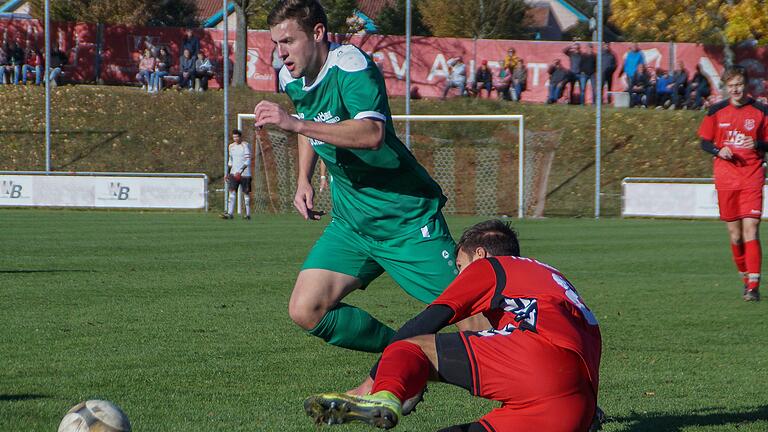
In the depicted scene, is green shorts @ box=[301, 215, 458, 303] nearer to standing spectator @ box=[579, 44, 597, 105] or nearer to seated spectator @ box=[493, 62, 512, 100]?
standing spectator @ box=[579, 44, 597, 105]

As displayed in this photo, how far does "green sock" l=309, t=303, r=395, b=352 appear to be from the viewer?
218 inches

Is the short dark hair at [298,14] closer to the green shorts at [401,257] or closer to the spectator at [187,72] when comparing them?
the green shorts at [401,257]

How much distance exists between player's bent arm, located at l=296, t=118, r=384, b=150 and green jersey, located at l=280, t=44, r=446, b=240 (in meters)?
0.40

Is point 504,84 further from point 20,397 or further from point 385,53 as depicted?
point 20,397

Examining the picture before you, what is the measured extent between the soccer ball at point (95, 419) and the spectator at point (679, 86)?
3249cm

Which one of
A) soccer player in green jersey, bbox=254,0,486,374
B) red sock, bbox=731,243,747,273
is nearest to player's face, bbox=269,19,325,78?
soccer player in green jersey, bbox=254,0,486,374

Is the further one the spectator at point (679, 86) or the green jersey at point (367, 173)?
the spectator at point (679, 86)

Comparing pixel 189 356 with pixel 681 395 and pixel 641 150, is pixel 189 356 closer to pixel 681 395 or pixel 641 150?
pixel 681 395

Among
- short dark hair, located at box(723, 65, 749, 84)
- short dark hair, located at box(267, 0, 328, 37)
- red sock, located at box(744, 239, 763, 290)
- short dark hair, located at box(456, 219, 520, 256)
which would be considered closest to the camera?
short dark hair, located at box(456, 219, 520, 256)

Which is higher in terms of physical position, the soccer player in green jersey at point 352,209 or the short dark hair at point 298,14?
the short dark hair at point 298,14

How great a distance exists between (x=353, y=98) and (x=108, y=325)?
4.20 meters

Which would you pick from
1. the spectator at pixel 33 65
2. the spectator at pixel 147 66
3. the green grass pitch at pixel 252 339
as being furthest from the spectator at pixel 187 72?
the green grass pitch at pixel 252 339

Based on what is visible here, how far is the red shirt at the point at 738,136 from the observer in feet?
35.7

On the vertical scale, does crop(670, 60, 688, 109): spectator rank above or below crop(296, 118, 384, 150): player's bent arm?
above
